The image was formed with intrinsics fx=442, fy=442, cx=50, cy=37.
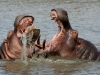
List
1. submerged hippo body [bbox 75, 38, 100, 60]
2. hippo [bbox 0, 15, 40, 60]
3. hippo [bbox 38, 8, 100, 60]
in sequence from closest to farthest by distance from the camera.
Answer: hippo [bbox 0, 15, 40, 60]
hippo [bbox 38, 8, 100, 60]
submerged hippo body [bbox 75, 38, 100, 60]

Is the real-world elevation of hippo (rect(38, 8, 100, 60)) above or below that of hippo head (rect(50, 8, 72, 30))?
below

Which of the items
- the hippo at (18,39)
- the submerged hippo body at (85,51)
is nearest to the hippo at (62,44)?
the submerged hippo body at (85,51)

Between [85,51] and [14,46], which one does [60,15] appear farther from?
[14,46]

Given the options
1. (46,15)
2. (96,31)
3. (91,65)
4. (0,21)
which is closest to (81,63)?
(91,65)

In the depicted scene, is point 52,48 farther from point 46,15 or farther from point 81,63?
point 46,15

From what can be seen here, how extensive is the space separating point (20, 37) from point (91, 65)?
4.63 ft

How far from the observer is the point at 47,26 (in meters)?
15.4

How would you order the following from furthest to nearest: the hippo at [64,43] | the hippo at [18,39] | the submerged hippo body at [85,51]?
the submerged hippo body at [85,51] → the hippo at [64,43] → the hippo at [18,39]

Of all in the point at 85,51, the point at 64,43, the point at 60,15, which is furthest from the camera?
the point at 85,51

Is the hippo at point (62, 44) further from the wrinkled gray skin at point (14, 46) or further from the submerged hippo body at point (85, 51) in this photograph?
the wrinkled gray skin at point (14, 46)

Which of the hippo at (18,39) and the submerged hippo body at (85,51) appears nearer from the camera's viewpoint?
the hippo at (18,39)

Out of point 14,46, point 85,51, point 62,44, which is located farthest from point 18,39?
point 85,51

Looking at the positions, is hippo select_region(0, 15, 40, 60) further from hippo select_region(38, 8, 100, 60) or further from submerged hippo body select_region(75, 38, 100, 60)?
submerged hippo body select_region(75, 38, 100, 60)

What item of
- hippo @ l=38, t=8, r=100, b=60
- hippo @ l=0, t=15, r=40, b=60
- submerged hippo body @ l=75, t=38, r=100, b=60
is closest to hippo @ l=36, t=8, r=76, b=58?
hippo @ l=38, t=8, r=100, b=60
